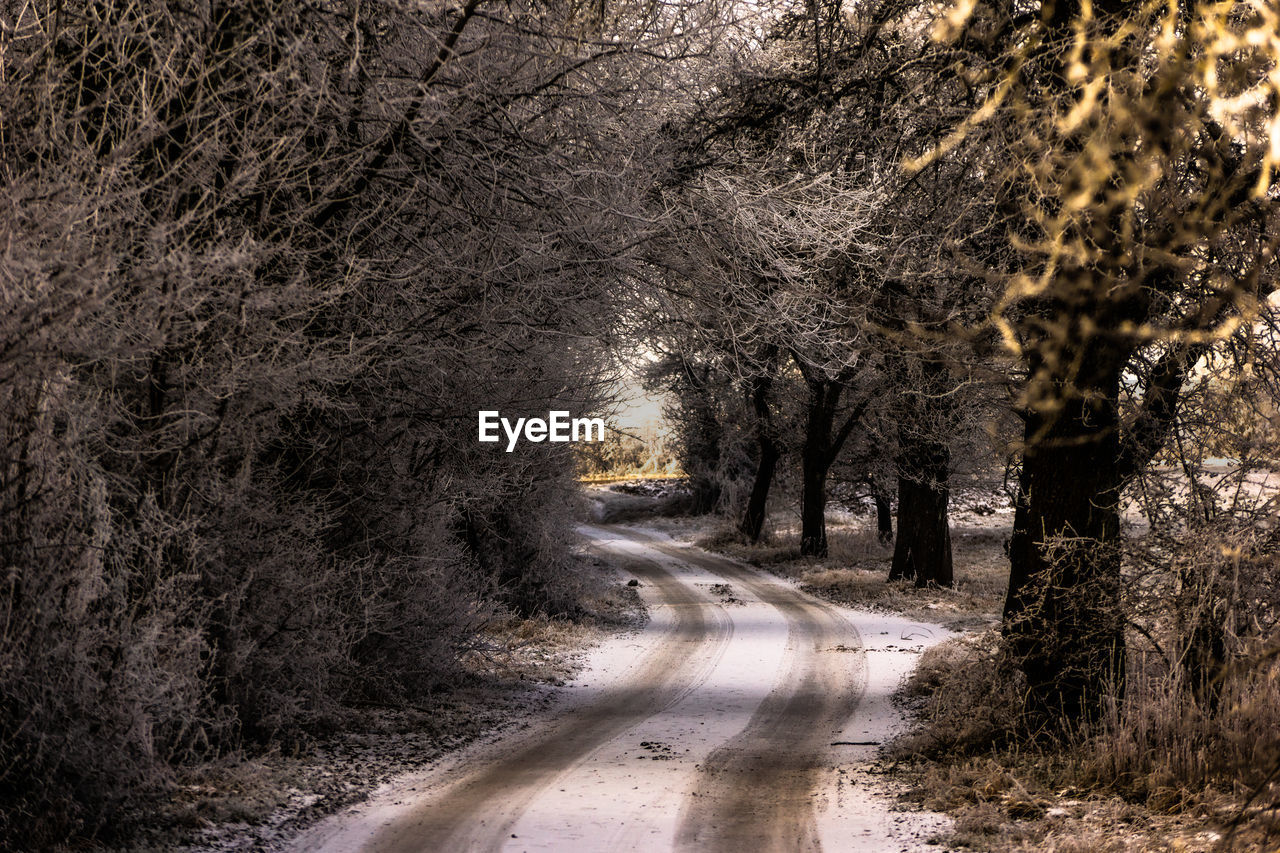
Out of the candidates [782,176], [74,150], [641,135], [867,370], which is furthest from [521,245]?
[867,370]

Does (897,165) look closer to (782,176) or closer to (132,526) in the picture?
(782,176)

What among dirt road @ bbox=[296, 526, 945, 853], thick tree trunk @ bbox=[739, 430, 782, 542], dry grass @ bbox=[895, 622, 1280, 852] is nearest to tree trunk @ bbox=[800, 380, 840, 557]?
thick tree trunk @ bbox=[739, 430, 782, 542]

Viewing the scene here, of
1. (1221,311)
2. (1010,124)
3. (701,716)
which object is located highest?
(1010,124)

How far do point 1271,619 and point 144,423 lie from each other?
23.7 feet

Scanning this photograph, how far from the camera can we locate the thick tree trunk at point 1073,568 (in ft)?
25.4

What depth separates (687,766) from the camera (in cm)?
877

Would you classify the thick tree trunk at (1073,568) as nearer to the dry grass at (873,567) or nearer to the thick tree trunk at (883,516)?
the dry grass at (873,567)

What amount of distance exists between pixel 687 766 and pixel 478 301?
13.9 ft

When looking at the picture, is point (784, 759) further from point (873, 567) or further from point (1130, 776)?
point (873, 567)

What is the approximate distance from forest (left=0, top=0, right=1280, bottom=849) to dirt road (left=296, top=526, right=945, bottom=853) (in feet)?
4.09

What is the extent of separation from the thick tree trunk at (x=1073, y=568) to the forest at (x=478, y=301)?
0.04 meters

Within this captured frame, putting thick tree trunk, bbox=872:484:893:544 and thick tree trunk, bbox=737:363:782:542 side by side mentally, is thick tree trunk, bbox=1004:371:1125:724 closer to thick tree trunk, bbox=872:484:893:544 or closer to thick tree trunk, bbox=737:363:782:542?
thick tree trunk, bbox=737:363:782:542

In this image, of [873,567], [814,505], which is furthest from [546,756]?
[814,505]

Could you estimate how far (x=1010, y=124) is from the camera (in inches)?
306
